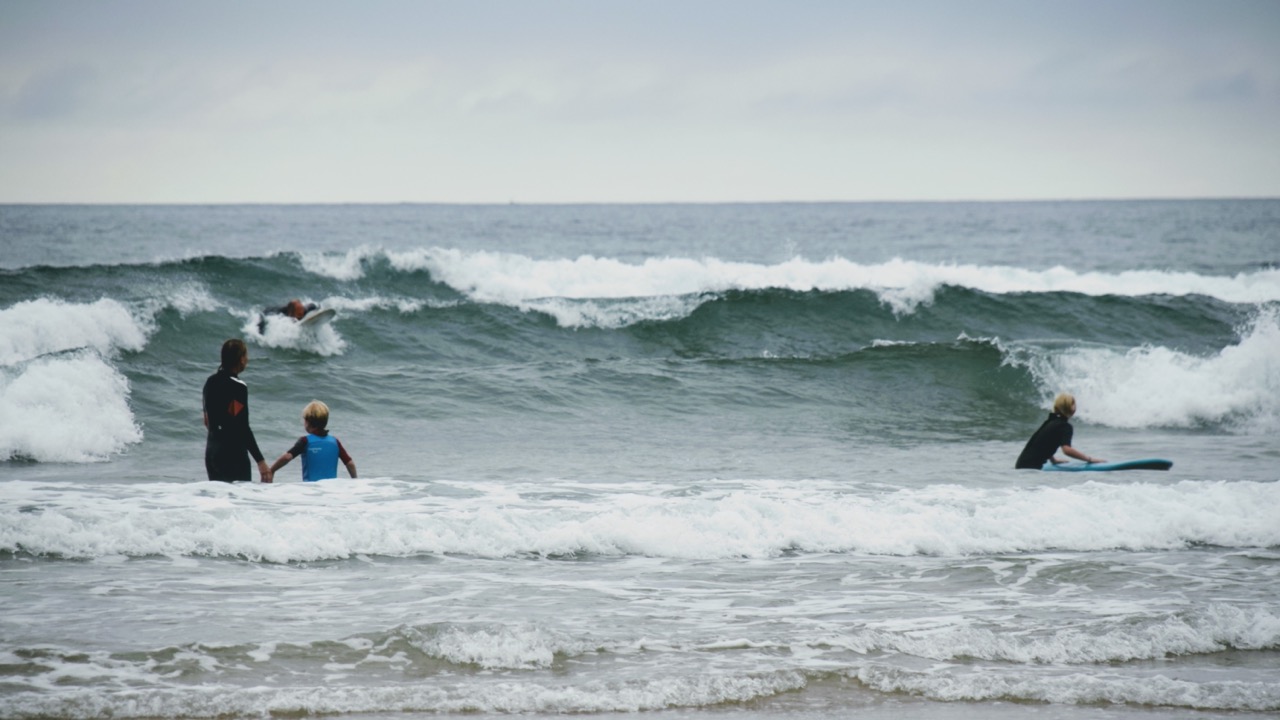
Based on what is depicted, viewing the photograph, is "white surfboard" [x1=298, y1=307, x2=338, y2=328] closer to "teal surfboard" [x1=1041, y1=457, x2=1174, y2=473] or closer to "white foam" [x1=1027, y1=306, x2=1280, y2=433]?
"white foam" [x1=1027, y1=306, x2=1280, y2=433]

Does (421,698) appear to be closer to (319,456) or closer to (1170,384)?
(319,456)

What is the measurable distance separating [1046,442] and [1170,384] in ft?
20.8

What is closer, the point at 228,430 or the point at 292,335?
the point at 228,430

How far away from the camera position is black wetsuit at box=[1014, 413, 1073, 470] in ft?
38.1

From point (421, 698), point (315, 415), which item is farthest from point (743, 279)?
point (421, 698)

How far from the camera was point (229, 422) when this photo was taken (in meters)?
8.86

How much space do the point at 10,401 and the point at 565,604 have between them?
8.82 m

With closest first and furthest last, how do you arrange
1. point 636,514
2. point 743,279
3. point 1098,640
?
point 1098,640 → point 636,514 → point 743,279

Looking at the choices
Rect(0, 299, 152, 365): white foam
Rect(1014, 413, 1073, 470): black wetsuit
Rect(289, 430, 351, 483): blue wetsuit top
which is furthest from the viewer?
Rect(0, 299, 152, 365): white foam

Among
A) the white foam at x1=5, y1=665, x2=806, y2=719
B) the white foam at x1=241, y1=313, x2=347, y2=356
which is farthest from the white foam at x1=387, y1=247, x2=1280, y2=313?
the white foam at x1=5, y1=665, x2=806, y2=719

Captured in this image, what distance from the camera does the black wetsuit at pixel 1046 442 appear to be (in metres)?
11.6

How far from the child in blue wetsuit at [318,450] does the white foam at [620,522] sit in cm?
23

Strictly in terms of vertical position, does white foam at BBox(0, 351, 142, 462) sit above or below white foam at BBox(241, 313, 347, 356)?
below

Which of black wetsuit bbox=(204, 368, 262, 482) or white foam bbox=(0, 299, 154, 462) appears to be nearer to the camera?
black wetsuit bbox=(204, 368, 262, 482)
